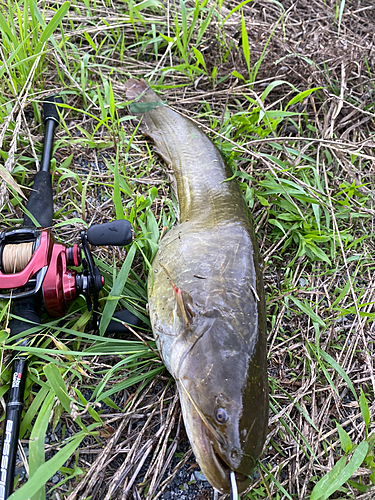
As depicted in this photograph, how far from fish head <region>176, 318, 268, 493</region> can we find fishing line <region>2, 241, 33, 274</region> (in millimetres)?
958

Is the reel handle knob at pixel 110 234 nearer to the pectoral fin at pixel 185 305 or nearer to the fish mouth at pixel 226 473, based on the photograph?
the pectoral fin at pixel 185 305

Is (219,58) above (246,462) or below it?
above

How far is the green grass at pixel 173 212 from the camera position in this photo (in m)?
1.91

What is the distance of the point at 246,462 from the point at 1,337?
1334 millimetres

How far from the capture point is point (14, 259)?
183cm

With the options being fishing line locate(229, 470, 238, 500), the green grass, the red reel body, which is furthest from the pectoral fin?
fishing line locate(229, 470, 238, 500)

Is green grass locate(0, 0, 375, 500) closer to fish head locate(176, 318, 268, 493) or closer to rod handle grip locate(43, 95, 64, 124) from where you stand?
rod handle grip locate(43, 95, 64, 124)

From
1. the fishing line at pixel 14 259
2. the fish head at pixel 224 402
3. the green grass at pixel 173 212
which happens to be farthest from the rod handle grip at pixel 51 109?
the fish head at pixel 224 402

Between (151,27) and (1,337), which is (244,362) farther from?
(151,27)

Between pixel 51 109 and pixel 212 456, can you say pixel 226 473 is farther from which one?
pixel 51 109

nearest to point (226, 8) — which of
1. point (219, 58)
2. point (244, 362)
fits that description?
point (219, 58)

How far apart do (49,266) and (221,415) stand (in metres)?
1.13

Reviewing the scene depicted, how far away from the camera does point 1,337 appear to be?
180 centimetres

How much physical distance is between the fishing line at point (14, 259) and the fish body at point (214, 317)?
73 centimetres
